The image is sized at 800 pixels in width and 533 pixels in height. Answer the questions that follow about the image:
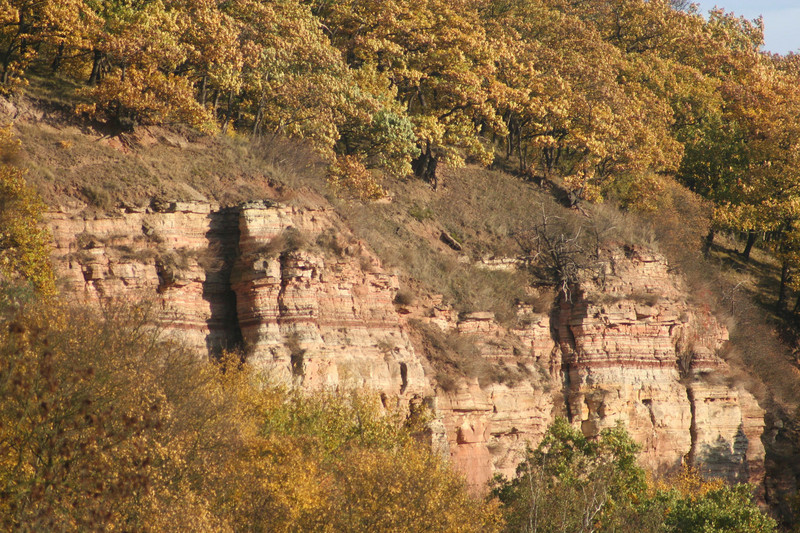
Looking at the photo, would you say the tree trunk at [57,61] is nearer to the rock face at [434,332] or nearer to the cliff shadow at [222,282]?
the rock face at [434,332]

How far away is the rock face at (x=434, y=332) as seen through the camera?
3675cm

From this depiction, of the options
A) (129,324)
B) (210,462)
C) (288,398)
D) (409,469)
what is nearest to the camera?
(210,462)

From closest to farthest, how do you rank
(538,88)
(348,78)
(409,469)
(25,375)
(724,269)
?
(25,375), (409,469), (348,78), (538,88), (724,269)

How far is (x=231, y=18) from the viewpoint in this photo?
47.5 meters

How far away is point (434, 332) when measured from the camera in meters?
44.5

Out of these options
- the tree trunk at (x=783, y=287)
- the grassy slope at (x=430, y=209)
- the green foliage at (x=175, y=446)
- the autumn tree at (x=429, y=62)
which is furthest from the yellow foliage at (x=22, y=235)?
the tree trunk at (x=783, y=287)

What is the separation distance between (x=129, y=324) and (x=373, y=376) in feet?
34.1

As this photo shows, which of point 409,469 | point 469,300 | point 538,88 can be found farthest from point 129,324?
point 538,88

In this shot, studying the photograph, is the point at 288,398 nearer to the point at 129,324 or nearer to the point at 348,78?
the point at 129,324

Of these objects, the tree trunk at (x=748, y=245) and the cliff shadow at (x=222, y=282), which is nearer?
the cliff shadow at (x=222, y=282)

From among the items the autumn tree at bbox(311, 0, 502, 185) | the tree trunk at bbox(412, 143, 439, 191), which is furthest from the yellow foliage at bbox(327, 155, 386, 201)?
the tree trunk at bbox(412, 143, 439, 191)

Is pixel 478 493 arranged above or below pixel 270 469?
below

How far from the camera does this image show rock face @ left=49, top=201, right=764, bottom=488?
3675 cm

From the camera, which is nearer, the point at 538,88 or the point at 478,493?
the point at 478,493
